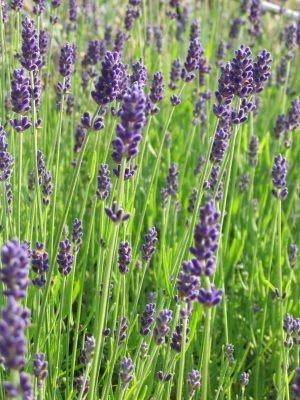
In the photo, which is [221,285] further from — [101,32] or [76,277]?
[101,32]

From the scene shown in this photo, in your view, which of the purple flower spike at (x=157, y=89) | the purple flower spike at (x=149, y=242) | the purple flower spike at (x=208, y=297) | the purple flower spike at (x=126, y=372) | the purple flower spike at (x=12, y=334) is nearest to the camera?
the purple flower spike at (x=12, y=334)

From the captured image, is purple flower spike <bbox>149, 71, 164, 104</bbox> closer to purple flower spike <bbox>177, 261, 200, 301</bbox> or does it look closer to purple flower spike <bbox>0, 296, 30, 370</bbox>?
purple flower spike <bbox>177, 261, 200, 301</bbox>

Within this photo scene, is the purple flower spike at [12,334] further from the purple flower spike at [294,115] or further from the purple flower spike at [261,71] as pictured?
the purple flower spike at [294,115]

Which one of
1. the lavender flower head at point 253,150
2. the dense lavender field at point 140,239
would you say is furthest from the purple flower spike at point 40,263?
the lavender flower head at point 253,150

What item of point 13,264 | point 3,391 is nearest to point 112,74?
point 13,264

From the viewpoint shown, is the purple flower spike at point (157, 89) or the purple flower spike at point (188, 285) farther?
the purple flower spike at point (157, 89)

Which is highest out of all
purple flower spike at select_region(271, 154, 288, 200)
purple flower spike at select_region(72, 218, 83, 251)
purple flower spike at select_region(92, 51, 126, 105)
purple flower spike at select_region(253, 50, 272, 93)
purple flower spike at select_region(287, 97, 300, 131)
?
purple flower spike at select_region(253, 50, 272, 93)

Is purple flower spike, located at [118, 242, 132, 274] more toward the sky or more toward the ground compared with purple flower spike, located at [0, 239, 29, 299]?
more toward the ground

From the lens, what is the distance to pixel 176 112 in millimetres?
4957

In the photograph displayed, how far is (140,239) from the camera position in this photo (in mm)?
3688

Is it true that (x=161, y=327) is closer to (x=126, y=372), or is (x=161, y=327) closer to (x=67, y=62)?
(x=126, y=372)

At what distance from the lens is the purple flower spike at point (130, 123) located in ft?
5.33

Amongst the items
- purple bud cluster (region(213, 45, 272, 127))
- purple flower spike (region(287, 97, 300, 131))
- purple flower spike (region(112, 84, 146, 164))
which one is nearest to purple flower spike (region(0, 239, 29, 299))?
purple flower spike (region(112, 84, 146, 164))

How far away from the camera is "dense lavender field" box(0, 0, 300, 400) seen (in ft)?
6.29
